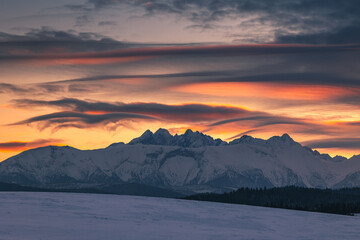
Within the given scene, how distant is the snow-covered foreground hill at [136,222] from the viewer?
70.3m

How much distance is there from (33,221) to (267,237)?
104 ft

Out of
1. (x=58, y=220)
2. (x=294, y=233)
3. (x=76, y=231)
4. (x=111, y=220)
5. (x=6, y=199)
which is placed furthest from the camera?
(x=6, y=199)

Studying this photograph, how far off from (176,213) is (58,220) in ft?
97.3

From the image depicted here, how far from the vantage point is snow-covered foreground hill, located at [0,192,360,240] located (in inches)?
2768

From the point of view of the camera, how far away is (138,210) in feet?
331

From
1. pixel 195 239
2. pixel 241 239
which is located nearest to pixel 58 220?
pixel 195 239

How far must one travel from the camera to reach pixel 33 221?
244 ft

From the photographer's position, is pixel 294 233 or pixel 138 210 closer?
pixel 294 233

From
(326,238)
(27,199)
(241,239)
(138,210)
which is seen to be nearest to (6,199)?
(27,199)

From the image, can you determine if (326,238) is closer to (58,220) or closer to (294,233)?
(294,233)

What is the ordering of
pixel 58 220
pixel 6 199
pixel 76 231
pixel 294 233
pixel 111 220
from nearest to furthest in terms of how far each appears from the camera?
pixel 76 231 → pixel 58 220 → pixel 111 220 → pixel 294 233 → pixel 6 199

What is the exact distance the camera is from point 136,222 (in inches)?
3337

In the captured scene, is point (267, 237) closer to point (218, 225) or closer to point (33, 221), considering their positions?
point (218, 225)

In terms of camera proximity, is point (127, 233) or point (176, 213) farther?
point (176, 213)
